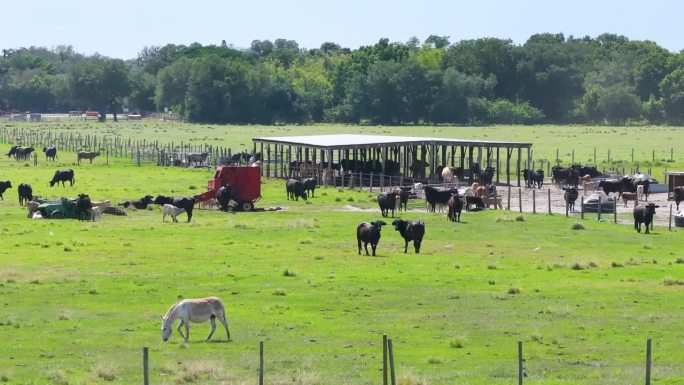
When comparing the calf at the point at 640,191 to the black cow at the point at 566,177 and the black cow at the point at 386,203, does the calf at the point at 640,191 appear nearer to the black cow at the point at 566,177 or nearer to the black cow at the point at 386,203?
the black cow at the point at 566,177

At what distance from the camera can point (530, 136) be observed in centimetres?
13962

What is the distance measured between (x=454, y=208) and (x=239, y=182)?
35.1 feet

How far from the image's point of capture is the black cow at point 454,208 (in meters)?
54.2

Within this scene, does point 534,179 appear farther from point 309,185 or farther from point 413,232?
point 413,232

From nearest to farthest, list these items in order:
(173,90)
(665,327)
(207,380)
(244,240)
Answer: (207,380) < (665,327) < (244,240) < (173,90)

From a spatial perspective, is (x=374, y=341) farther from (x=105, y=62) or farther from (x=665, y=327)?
(x=105, y=62)

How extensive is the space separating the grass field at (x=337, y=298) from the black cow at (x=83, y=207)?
121 centimetres

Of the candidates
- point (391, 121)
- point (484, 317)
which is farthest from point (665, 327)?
point (391, 121)

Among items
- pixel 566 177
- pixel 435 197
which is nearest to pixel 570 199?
pixel 435 197

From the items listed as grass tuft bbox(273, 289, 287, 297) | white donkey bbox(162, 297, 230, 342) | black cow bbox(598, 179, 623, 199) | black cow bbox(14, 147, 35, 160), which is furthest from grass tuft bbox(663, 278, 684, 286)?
black cow bbox(14, 147, 35, 160)

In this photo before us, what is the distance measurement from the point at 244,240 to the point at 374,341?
2022cm

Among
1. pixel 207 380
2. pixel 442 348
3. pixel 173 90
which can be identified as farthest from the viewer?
pixel 173 90

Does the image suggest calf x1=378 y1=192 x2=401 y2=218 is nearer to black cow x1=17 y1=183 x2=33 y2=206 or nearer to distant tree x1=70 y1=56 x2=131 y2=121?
black cow x1=17 y1=183 x2=33 y2=206

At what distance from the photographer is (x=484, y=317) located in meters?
30.9
